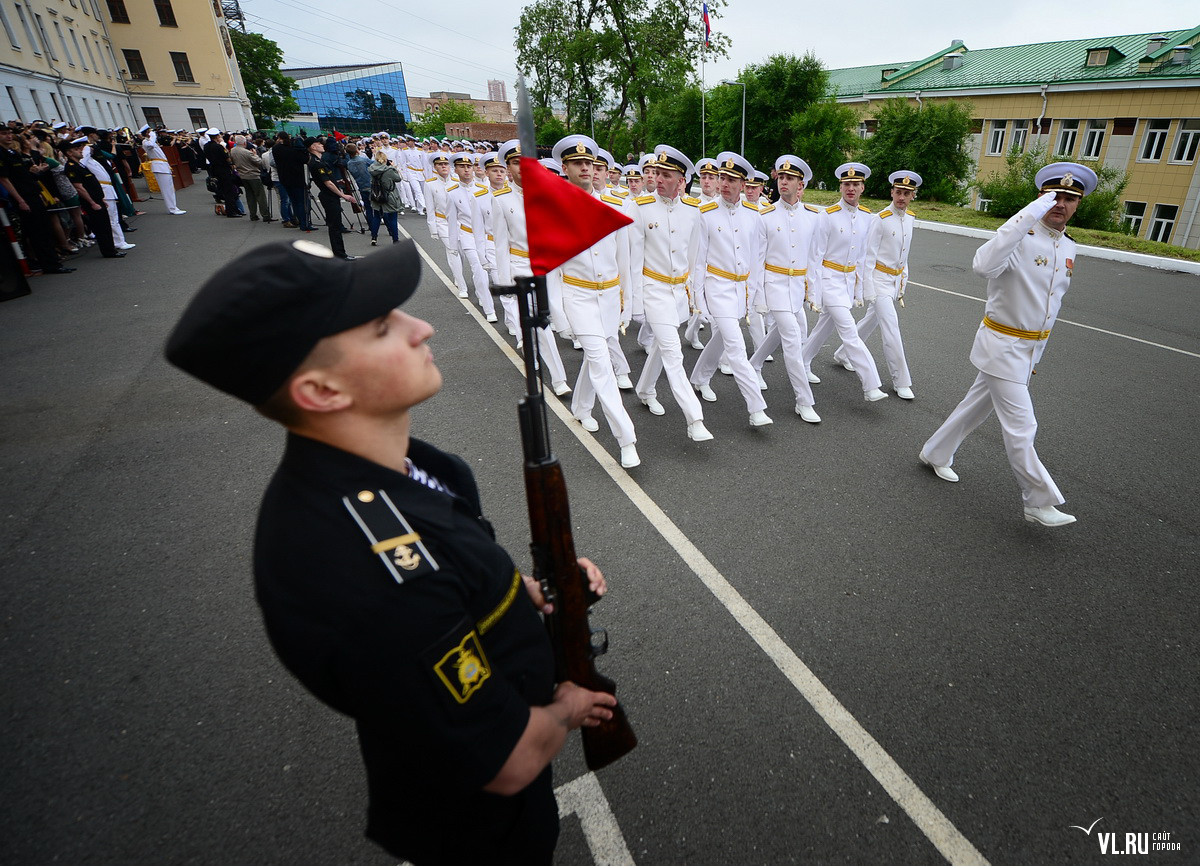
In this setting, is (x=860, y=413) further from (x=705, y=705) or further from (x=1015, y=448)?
(x=705, y=705)

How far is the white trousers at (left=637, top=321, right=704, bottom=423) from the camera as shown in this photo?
17.0 feet

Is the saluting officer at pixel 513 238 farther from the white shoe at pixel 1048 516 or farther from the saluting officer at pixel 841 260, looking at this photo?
the white shoe at pixel 1048 516

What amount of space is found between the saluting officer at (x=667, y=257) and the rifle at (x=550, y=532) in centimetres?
379

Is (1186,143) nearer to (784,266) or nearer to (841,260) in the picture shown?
(841,260)

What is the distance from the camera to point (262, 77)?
62.8 meters

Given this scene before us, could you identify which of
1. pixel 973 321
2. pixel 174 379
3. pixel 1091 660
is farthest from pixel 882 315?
pixel 174 379

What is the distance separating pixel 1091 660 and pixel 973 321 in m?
6.99

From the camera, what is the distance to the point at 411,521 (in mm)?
1085

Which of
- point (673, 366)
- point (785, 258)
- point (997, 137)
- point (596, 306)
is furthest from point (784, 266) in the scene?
point (997, 137)

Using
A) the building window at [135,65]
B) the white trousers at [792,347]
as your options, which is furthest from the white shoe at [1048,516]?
the building window at [135,65]

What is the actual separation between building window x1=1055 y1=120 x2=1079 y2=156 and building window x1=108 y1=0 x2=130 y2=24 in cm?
5898

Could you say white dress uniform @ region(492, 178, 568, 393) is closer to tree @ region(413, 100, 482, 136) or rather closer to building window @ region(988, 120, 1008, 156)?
building window @ region(988, 120, 1008, 156)

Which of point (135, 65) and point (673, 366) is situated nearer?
point (673, 366)

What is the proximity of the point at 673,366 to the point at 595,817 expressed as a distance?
12.1 ft
